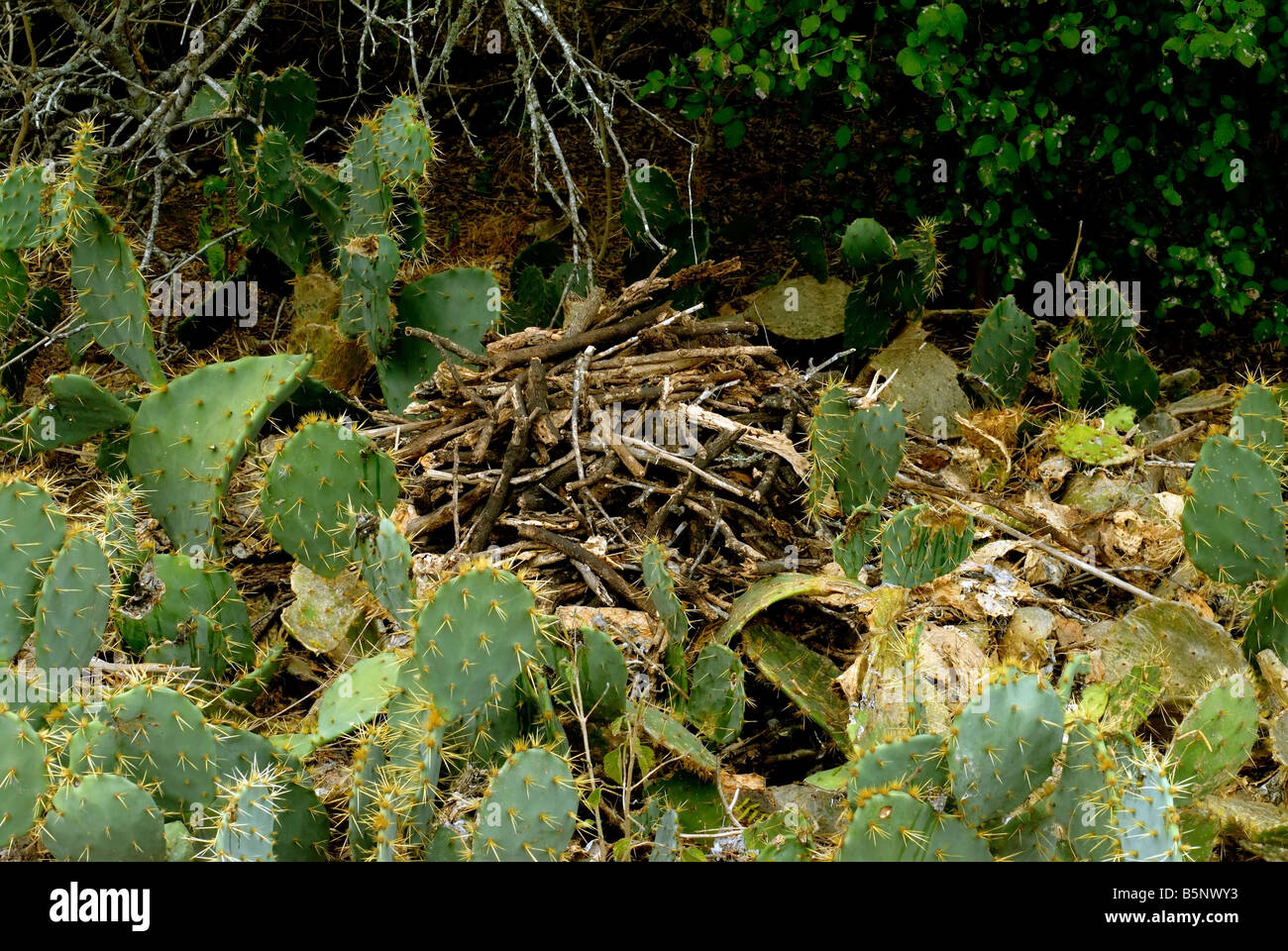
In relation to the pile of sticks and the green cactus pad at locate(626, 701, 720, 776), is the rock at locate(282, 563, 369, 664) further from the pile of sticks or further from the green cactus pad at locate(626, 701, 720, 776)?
the green cactus pad at locate(626, 701, 720, 776)

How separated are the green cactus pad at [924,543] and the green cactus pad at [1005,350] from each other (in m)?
1.54

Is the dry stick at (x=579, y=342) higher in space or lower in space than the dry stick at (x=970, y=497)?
higher

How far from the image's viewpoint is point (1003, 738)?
6.40ft

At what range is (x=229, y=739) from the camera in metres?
2.26

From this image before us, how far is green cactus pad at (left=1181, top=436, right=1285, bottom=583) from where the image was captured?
278 centimetres

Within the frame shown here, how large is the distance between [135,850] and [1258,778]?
7.91 ft

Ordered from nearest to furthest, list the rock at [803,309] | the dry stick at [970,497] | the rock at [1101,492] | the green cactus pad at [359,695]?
1. the green cactus pad at [359,695]
2. the dry stick at [970,497]
3. the rock at [1101,492]
4. the rock at [803,309]

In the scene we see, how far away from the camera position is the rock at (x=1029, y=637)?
9.53ft

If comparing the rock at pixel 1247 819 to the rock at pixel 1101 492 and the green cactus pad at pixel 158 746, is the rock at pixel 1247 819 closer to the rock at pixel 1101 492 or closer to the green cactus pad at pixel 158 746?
the rock at pixel 1101 492

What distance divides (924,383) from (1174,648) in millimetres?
1572

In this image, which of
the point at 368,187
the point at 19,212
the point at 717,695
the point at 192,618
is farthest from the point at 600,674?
the point at 19,212

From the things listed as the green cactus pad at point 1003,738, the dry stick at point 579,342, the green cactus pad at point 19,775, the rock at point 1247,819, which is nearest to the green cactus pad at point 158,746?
the green cactus pad at point 19,775

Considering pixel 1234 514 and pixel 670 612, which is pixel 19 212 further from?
pixel 1234 514

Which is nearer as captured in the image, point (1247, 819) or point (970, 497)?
point (1247, 819)
